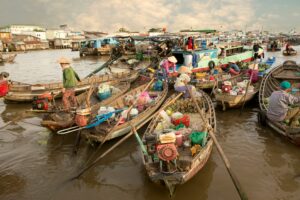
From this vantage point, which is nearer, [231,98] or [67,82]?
[67,82]

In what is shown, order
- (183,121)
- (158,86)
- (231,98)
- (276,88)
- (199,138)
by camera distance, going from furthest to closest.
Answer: (158,86), (276,88), (231,98), (183,121), (199,138)

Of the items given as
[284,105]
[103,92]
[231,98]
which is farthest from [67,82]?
[284,105]

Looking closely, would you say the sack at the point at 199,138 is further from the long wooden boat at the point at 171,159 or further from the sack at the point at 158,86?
the sack at the point at 158,86

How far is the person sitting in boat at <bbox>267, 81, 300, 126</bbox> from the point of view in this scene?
628cm

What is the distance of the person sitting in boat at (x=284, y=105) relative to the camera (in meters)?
6.28

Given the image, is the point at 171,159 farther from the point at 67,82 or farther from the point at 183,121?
the point at 67,82

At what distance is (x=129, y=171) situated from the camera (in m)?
5.78

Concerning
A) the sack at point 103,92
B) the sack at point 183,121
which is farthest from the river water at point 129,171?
the sack at point 103,92

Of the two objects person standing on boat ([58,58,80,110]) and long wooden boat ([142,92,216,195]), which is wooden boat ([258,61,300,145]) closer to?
long wooden boat ([142,92,216,195])

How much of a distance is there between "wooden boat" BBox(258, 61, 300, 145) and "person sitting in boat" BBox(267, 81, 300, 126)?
9.3 inches

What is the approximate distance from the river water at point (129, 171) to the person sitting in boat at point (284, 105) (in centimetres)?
78

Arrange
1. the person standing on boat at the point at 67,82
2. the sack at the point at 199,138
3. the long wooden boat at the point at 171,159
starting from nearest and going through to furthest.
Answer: the long wooden boat at the point at 171,159 < the sack at the point at 199,138 < the person standing on boat at the point at 67,82

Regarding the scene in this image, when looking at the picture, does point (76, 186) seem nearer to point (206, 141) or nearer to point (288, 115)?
point (206, 141)

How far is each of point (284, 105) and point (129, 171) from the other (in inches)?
173
